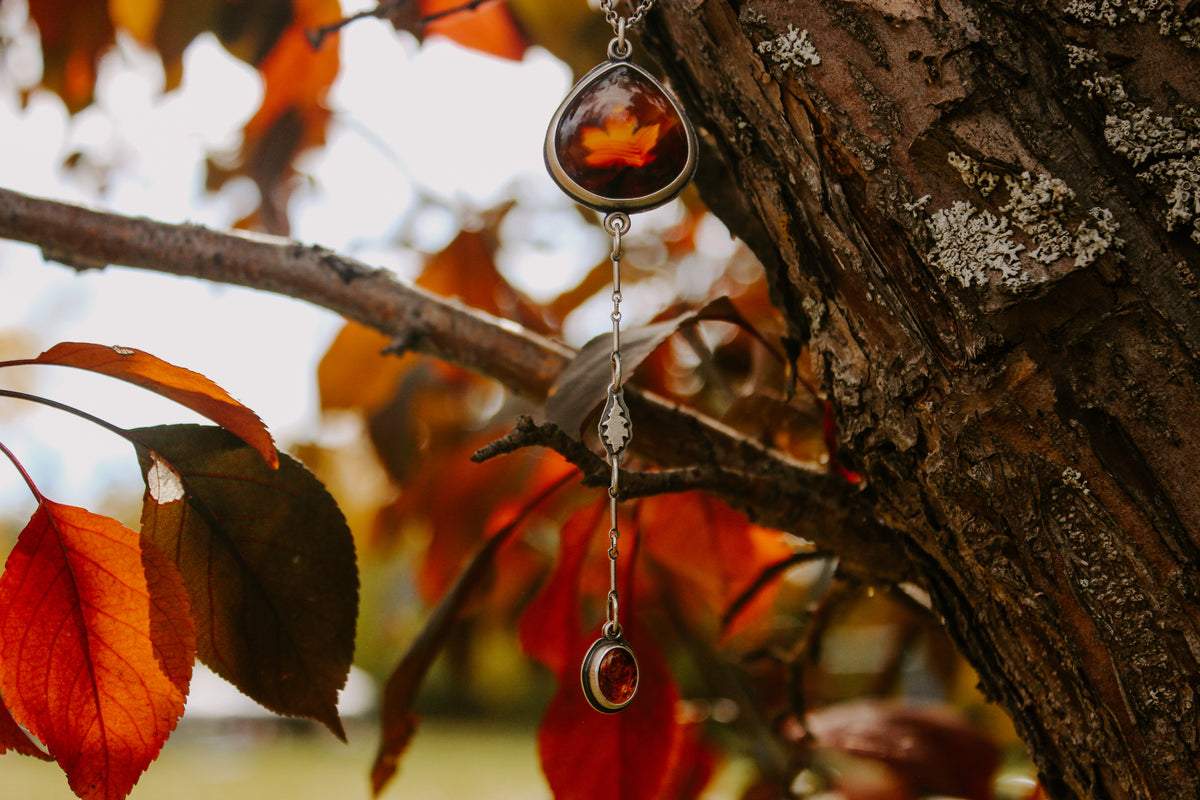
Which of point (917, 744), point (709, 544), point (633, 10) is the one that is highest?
point (633, 10)

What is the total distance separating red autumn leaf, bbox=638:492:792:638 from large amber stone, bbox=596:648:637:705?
0.25m

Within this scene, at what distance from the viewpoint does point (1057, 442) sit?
343 mm

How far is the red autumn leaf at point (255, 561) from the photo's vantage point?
0.37 m

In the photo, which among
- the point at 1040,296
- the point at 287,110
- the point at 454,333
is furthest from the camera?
the point at 287,110

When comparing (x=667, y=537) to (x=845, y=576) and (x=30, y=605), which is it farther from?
(x=30, y=605)

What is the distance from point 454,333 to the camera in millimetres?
523

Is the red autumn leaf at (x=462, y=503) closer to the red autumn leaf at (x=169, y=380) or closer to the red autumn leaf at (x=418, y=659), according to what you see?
the red autumn leaf at (x=418, y=659)

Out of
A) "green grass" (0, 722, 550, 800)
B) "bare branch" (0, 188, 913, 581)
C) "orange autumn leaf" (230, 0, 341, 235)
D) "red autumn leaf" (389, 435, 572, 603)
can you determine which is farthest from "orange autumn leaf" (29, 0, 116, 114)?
"green grass" (0, 722, 550, 800)

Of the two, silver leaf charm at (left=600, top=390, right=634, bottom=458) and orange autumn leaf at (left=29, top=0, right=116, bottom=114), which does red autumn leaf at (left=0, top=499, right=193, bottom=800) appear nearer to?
silver leaf charm at (left=600, top=390, right=634, bottom=458)

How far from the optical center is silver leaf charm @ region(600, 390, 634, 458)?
0.40 metres

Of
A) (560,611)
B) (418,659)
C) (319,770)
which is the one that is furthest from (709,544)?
(319,770)

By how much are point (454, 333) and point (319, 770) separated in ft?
9.80

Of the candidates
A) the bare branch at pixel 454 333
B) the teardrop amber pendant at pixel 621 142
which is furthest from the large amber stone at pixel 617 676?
the teardrop amber pendant at pixel 621 142

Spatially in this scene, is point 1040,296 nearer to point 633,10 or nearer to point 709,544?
point 633,10
